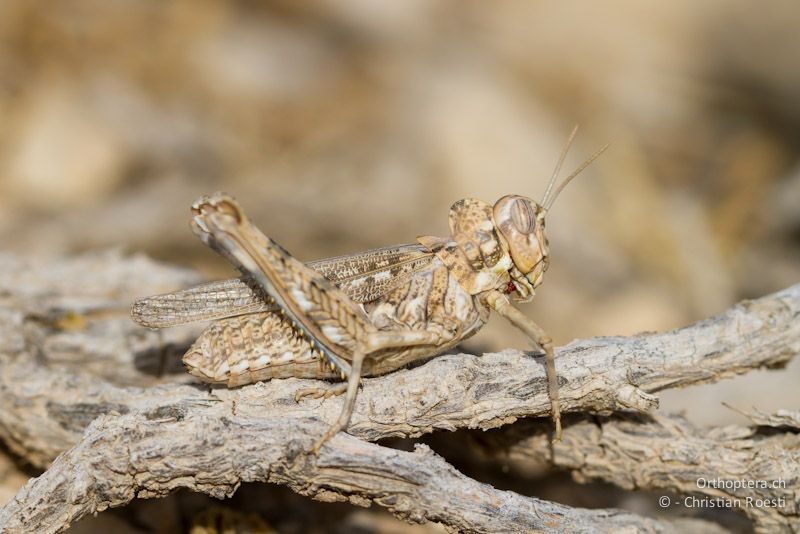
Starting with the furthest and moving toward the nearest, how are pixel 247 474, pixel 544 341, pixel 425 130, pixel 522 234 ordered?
1. pixel 425 130
2. pixel 522 234
3. pixel 544 341
4. pixel 247 474

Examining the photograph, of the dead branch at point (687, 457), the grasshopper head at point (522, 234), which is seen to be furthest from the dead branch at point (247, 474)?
the grasshopper head at point (522, 234)

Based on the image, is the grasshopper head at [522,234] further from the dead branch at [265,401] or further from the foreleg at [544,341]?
the dead branch at [265,401]

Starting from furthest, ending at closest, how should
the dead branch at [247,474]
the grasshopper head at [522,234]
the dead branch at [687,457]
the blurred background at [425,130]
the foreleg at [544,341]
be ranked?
the blurred background at [425,130]
the grasshopper head at [522,234]
the dead branch at [687,457]
the foreleg at [544,341]
the dead branch at [247,474]

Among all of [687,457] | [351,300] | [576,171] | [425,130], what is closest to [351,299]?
[351,300]

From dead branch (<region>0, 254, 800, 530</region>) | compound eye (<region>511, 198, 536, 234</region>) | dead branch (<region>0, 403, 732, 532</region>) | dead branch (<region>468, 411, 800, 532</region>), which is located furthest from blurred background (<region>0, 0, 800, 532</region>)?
dead branch (<region>0, 403, 732, 532</region>)

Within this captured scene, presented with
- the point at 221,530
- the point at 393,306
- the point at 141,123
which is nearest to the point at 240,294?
the point at 393,306

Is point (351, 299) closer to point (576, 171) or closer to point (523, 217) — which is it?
point (523, 217)
